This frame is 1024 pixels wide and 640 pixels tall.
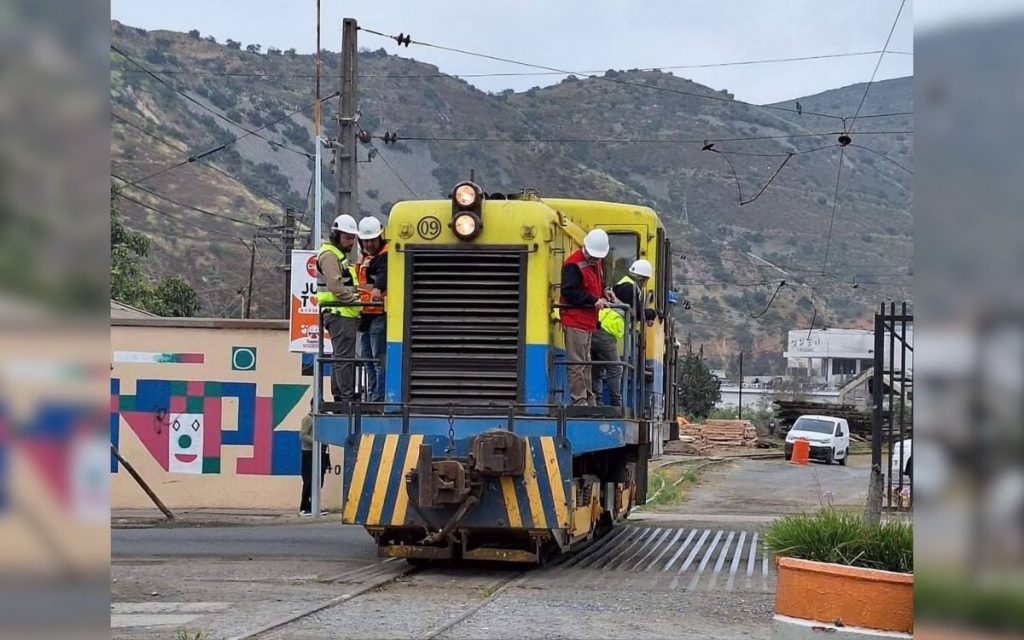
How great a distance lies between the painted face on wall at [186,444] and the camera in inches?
742

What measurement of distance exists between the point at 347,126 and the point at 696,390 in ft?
137

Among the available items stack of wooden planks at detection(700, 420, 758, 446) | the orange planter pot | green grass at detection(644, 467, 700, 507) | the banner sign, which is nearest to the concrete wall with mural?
the banner sign

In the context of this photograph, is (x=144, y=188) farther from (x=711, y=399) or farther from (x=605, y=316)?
(x=605, y=316)

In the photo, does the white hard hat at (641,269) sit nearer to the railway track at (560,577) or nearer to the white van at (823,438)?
the railway track at (560,577)

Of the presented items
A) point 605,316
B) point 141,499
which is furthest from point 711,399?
point 605,316

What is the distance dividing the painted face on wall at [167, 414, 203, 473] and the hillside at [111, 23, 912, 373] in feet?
196

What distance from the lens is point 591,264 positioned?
34.8 ft

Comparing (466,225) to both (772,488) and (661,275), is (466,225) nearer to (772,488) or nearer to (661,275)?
(661,275)

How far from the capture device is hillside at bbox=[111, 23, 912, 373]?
9112cm

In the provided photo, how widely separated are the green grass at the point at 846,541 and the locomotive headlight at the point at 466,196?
13.6ft

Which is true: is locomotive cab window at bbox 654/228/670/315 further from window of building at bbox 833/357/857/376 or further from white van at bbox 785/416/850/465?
window of building at bbox 833/357/857/376

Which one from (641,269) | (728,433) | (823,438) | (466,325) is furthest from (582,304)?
(728,433)

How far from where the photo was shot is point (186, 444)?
61.9ft

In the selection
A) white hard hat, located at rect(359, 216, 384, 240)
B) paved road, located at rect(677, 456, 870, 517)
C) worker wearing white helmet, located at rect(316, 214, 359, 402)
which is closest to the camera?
white hard hat, located at rect(359, 216, 384, 240)
